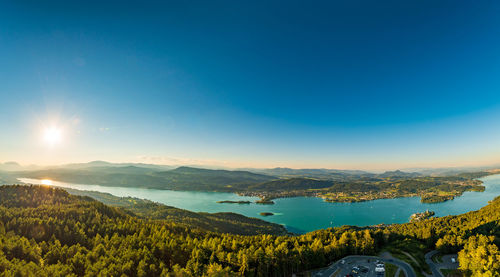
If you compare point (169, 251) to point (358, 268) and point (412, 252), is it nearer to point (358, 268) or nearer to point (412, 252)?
point (358, 268)

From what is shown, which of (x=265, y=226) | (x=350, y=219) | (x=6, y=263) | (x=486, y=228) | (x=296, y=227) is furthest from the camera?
(x=350, y=219)

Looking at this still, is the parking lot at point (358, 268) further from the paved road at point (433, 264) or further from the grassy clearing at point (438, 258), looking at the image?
the grassy clearing at point (438, 258)

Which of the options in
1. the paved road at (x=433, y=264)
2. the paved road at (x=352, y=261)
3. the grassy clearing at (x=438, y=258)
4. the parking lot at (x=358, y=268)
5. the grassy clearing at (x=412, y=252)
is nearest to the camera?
the parking lot at (x=358, y=268)

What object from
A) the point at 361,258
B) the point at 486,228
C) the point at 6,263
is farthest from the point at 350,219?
the point at 6,263

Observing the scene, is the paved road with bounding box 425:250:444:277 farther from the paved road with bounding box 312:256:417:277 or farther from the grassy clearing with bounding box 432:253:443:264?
the paved road with bounding box 312:256:417:277

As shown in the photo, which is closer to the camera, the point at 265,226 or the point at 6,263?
the point at 6,263

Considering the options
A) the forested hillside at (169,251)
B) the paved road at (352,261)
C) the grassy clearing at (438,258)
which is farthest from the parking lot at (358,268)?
the grassy clearing at (438,258)

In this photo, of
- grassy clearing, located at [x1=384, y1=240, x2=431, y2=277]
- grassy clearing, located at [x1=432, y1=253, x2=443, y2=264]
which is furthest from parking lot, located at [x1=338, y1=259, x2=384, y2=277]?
grassy clearing, located at [x1=432, y1=253, x2=443, y2=264]

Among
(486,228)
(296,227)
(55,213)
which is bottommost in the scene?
(296,227)

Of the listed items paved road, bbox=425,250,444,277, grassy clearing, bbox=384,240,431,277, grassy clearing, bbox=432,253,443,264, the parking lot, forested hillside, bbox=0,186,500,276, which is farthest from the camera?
grassy clearing, bbox=432,253,443,264

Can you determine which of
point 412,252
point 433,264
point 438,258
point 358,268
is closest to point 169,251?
point 358,268

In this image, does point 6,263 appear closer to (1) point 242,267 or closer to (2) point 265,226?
(1) point 242,267
